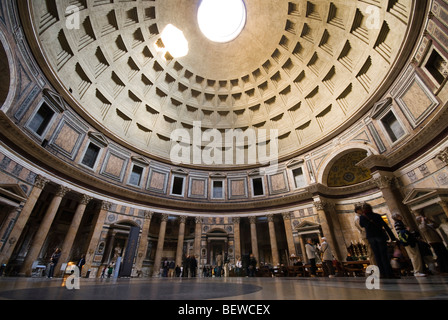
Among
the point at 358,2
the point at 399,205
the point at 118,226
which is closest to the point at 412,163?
the point at 399,205

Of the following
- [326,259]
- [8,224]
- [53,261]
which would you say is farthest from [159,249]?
[326,259]

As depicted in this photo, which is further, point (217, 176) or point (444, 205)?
point (217, 176)

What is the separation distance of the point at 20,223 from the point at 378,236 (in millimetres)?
15161

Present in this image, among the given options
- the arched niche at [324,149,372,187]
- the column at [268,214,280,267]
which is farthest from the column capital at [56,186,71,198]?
the arched niche at [324,149,372,187]

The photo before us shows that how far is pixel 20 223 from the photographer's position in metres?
10.1

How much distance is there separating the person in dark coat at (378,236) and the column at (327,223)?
38.6 ft

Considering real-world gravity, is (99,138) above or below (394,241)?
above

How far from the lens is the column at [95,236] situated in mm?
13084

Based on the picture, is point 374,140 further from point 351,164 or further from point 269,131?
point 269,131

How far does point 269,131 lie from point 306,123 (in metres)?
4.03

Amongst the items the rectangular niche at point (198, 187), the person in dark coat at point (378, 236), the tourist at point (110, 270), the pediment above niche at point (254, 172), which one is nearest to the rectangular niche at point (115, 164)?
the rectangular niche at point (198, 187)

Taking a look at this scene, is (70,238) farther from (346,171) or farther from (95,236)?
(346,171)

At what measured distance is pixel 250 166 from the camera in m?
21.2

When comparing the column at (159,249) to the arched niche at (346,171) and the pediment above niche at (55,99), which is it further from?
the arched niche at (346,171)
